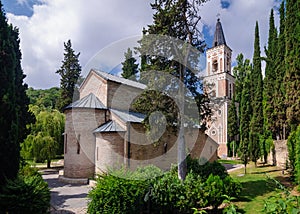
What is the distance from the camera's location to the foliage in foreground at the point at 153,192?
6.32 meters

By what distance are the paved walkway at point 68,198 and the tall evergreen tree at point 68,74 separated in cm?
1843

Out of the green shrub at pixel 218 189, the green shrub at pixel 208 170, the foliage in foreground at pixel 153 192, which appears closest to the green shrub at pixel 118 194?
the foliage in foreground at pixel 153 192

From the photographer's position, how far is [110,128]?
1420 centimetres

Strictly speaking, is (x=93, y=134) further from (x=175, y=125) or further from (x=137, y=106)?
(x=175, y=125)

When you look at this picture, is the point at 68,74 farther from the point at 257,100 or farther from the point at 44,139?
the point at 257,100

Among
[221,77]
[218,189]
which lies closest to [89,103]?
[218,189]

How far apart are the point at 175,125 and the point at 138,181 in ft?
14.4

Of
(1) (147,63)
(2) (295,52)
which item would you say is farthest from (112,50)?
(2) (295,52)

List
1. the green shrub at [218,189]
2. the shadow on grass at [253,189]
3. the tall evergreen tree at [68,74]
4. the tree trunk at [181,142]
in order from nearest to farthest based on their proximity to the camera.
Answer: the green shrub at [218,189]
the shadow on grass at [253,189]
the tree trunk at [181,142]
the tall evergreen tree at [68,74]

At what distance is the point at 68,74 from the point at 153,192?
94.0 ft

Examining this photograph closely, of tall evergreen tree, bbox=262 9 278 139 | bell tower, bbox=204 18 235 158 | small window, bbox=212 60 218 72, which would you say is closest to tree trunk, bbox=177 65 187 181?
tall evergreen tree, bbox=262 9 278 139

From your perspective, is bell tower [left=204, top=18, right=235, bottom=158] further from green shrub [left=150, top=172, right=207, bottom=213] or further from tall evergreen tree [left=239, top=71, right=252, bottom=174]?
green shrub [left=150, top=172, right=207, bottom=213]

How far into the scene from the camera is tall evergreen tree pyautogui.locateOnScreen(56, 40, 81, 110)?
31078mm

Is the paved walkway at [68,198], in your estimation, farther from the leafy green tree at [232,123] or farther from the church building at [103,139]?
the leafy green tree at [232,123]
